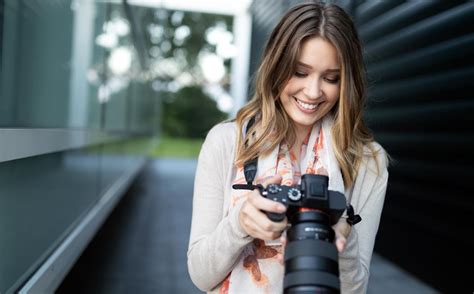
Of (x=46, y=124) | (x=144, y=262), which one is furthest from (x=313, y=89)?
(x=144, y=262)

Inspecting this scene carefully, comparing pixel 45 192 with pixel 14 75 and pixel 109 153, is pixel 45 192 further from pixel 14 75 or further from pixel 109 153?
pixel 109 153

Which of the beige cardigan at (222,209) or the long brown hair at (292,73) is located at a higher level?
the long brown hair at (292,73)

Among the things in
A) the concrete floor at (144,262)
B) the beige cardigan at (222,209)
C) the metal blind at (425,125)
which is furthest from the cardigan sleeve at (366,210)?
the concrete floor at (144,262)

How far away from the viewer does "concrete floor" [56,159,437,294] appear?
3.81m

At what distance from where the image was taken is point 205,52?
88.6ft

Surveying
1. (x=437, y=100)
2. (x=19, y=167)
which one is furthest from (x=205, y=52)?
(x=19, y=167)

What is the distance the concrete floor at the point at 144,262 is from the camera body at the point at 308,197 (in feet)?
8.81

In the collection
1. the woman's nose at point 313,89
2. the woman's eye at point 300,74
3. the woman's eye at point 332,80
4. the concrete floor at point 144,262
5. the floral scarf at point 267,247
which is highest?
the woman's eye at point 300,74

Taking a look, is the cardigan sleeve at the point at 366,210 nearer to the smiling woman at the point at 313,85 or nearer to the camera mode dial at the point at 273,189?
the smiling woman at the point at 313,85

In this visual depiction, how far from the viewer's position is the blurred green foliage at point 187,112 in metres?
24.7

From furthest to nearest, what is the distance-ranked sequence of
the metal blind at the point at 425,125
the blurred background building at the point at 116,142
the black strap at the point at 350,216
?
the metal blind at the point at 425,125
the blurred background building at the point at 116,142
the black strap at the point at 350,216

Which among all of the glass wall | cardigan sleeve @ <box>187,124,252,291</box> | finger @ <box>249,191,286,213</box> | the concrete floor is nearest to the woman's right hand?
finger @ <box>249,191,286,213</box>

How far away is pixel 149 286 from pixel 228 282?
2.44m

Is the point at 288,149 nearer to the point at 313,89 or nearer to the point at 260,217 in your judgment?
the point at 313,89
